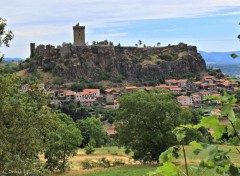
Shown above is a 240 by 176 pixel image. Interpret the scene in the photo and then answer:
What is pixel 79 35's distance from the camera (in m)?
137

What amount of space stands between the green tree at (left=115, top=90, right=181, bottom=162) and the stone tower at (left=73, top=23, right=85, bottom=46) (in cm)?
10710

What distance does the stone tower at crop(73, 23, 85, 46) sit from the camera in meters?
134

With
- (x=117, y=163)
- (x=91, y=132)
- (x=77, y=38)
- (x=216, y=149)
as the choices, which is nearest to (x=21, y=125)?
(x=117, y=163)

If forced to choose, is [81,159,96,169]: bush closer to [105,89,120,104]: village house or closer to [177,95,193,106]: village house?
[105,89,120,104]: village house

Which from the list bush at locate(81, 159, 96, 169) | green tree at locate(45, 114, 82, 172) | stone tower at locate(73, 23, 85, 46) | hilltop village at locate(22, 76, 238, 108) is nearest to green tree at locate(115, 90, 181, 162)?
bush at locate(81, 159, 96, 169)

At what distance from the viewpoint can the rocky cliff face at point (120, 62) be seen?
126m

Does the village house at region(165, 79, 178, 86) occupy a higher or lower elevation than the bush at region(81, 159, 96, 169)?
higher

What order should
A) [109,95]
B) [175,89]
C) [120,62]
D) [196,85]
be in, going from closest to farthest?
[109,95] < [175,89] < [196,85] < [120,62]

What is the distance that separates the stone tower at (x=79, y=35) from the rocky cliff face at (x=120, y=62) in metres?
4.67

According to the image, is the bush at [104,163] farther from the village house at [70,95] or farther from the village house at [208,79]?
the village house at [208,79]

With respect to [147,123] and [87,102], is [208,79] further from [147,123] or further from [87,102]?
[147,123]

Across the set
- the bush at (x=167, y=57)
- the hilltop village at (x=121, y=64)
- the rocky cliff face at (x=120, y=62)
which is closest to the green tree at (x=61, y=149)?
the hilltop village at (x=121, y=64)

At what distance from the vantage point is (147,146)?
27719 mm

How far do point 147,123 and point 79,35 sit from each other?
113m
